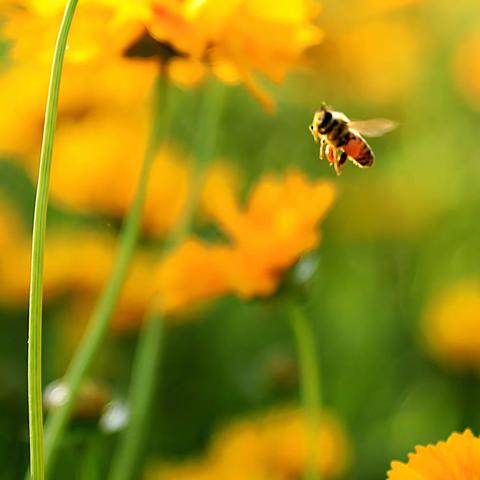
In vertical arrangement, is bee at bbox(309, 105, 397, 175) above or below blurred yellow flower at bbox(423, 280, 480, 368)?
below

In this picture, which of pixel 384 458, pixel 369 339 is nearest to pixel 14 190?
pixel 369 339

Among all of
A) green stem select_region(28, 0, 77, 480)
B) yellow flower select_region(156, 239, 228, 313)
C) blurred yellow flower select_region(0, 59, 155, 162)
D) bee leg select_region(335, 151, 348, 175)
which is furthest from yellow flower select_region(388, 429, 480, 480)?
blurred yellow flower select_region(0, 59, 155, 162)

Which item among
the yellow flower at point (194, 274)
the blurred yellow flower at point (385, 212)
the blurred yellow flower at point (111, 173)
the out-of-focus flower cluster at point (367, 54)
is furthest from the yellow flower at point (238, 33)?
the out-of-focus flower cluster at point (367, 54)

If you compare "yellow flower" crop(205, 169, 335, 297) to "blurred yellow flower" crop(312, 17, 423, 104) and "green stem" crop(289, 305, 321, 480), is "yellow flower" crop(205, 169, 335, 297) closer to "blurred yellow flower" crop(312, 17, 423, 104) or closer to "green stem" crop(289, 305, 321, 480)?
"green stem" crop(289, 305, 321, 480)

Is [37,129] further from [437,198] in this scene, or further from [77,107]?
[437,198]

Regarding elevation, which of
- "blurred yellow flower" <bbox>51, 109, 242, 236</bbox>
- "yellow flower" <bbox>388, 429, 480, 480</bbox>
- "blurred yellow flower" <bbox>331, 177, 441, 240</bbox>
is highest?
"blurred yellow flower" <bbox>331, 177, 441, 240</bbox>

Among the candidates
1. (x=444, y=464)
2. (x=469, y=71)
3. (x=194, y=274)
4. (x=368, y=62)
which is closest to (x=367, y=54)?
(x=368, y=62)
